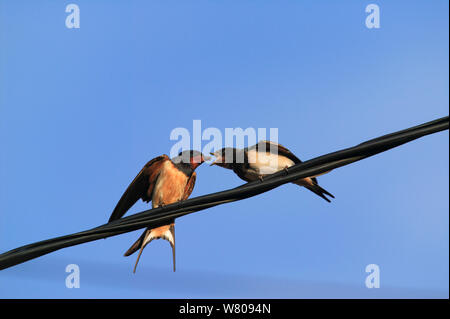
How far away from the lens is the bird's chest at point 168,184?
5793 mm

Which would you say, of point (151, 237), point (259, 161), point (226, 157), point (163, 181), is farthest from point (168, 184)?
point (259, 161)

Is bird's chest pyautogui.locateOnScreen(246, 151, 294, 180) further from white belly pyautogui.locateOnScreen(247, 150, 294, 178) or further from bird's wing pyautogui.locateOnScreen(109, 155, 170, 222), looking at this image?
bird's wing pyautogui.locateOnScreen(109, 155, 170, 222)

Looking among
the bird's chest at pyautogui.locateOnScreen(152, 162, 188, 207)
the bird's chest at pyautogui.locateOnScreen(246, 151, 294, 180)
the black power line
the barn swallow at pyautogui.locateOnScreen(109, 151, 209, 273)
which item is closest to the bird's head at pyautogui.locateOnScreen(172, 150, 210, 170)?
the barn swallow at pyautogui.locateOnScreen(109, 151, 209, 273)

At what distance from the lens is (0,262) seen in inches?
124

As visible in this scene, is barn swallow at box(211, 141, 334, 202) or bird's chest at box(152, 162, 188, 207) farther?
bird's chest at box(152, 162, 188, 207)

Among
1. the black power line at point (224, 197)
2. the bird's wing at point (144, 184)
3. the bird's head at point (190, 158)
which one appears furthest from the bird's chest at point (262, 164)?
the black power line at point (224, 197)

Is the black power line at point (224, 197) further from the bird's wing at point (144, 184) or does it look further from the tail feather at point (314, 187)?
the bird's wing at point (144, 184)

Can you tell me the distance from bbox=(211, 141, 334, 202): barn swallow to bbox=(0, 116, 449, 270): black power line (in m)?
1.78

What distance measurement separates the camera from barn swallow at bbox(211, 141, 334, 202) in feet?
17.1

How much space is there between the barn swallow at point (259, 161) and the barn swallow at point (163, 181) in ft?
1.31
